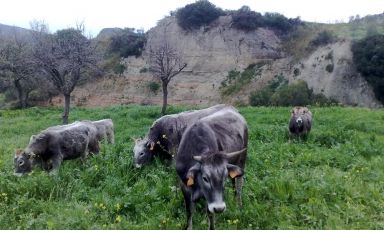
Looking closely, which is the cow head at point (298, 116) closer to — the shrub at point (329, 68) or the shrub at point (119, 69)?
the shrub at point (329, 68)

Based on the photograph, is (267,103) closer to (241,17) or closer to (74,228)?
(241,17)

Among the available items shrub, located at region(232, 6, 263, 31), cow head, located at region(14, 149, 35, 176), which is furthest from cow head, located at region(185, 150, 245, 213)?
shrub, located at region(232, 6, 263, 31)

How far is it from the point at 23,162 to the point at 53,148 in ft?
3.00

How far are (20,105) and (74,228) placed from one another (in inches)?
1379

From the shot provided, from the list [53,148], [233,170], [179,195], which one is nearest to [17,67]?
[53,148]

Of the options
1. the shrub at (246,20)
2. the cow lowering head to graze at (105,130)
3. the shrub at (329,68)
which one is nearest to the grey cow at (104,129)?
the cow lowering head to graze at (105,130)

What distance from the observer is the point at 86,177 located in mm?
8141

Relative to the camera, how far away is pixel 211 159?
5305mm

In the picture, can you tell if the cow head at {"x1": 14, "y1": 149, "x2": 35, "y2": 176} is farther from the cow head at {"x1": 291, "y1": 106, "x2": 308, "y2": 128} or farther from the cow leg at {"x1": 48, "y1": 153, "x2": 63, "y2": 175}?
the cow head at {"x1": 291, "y1": 106, "x2": 308, "y2": 128}

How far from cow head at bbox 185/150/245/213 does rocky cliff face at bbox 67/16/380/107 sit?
106 ft

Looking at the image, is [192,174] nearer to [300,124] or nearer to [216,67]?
[300,124]

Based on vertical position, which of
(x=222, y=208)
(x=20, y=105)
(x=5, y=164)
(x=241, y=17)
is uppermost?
(x=241, y=17)

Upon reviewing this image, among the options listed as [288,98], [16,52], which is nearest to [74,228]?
[288,98]

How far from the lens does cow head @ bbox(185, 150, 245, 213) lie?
5164mm
